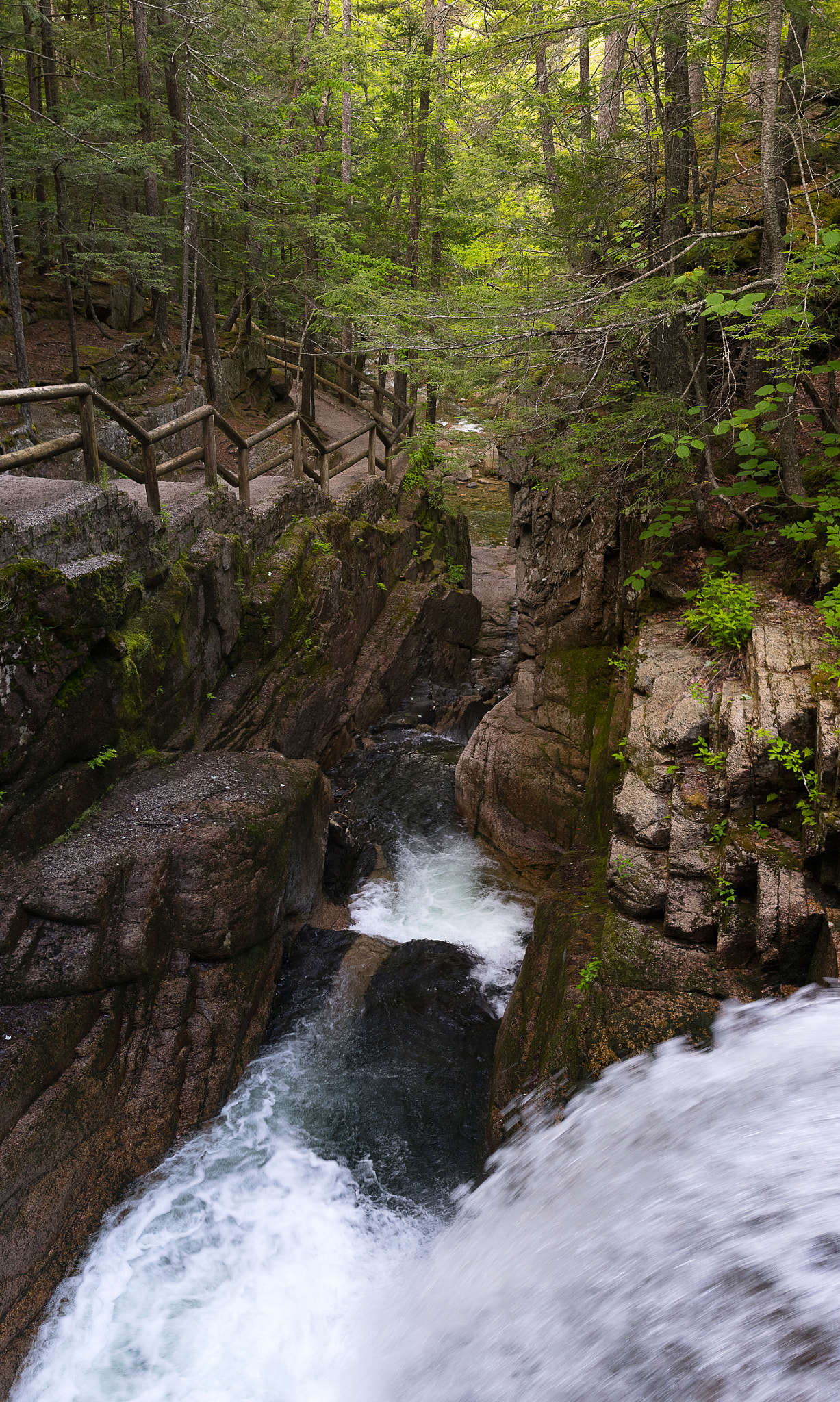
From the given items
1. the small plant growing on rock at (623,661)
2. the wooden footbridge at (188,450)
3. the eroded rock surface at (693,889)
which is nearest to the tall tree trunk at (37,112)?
the wooden footbridge at (188,450)

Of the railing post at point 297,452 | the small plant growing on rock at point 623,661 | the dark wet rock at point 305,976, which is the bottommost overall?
the dark wet rock at point 305,976

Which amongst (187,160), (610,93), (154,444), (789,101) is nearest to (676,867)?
(154,444)

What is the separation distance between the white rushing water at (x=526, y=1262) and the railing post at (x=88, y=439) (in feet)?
17.4

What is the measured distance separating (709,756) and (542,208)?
9.55m

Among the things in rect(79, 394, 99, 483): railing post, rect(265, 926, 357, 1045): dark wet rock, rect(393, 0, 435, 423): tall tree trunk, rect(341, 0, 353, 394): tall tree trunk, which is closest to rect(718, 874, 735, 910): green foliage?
rect(265, 926, 357, 1045): dark wet rock

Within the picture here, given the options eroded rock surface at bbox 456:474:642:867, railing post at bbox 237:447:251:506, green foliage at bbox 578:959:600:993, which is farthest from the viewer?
railing post at bbox 237:447:251:506

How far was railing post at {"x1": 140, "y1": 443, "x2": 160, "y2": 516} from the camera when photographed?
7.27 m

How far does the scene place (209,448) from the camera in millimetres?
8578

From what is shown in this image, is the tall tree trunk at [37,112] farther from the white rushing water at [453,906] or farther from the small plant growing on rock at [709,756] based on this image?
the small plant growing on rock at [709,756]

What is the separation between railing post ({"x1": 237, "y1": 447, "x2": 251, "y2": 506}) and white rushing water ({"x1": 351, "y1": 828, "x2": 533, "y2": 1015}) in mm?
4779

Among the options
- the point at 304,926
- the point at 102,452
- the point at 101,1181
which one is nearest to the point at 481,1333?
the point at 101,1181

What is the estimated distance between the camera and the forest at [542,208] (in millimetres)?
6363

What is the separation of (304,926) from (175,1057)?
2020 mm

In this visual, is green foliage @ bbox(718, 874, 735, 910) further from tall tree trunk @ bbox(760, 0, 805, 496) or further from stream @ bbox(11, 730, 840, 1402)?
tall tree trunk @ bbox(760, 0, 805, 496)
